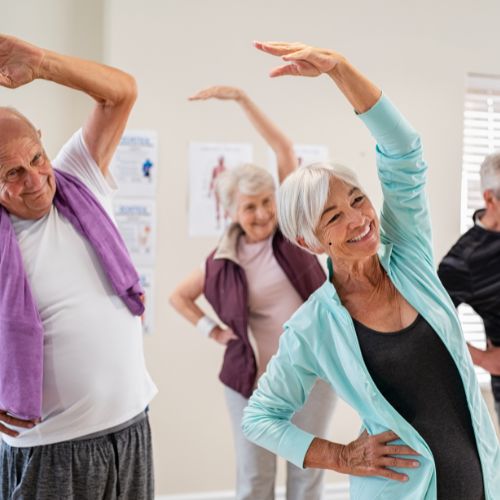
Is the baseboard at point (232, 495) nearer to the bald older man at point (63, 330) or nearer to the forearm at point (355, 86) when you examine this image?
the bald older man at point (63, 330)

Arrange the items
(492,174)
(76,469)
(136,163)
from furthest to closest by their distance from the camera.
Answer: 1. (136,163)
2. (492,174)
3. (76,469)

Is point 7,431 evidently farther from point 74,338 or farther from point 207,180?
point 207,180

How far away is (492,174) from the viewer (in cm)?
201

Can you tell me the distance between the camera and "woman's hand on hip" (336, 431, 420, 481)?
1317mm

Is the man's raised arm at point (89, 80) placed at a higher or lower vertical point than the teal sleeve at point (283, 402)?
higher

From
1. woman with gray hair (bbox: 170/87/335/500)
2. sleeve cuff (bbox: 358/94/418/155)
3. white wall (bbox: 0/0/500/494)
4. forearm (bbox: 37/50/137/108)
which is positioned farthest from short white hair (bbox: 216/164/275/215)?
sleeve cuff (bbox: 358/94/418/155)

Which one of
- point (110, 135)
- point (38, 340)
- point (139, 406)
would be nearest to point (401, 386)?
point (139, 406)

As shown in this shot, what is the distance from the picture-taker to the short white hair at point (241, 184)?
2504mm

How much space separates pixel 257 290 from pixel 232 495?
126 cm

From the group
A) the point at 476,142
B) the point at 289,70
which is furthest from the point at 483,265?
the point at 476,142

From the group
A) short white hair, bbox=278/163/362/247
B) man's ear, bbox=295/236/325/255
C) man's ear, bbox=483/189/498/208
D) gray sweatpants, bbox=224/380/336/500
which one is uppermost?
man's ear, bbox=483/189/498/208

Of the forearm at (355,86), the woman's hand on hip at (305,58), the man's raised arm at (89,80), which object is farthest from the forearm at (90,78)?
the forearm at (355,86)

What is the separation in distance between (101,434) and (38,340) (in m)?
0.29

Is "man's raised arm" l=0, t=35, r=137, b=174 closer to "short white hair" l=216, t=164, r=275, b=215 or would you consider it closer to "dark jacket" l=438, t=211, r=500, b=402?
"short white hair" l=216, t=164, r=275, b=215
